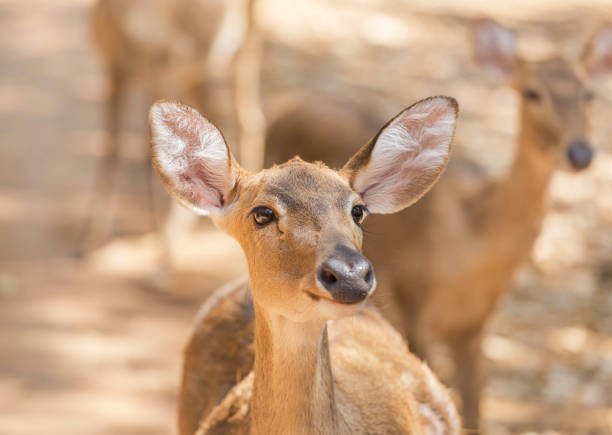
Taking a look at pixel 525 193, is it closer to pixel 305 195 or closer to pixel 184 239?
pixel 305 195

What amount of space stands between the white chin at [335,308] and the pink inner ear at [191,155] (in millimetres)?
640

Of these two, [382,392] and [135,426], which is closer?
[382,392]

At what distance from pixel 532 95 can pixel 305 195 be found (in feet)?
8.50

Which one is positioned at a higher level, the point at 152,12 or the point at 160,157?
the point at 160,157

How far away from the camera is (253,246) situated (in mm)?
2654

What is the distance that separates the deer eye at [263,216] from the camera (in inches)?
103

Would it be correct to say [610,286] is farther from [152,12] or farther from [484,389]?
[152,12]

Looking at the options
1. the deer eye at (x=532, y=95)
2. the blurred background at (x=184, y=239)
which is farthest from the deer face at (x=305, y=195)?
the blurred background at (x=184, y=239)

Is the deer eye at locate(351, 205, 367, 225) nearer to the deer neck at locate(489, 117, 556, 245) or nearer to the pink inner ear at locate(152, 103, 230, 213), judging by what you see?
the pink inner ear at locate(152, 103, 230, 213)

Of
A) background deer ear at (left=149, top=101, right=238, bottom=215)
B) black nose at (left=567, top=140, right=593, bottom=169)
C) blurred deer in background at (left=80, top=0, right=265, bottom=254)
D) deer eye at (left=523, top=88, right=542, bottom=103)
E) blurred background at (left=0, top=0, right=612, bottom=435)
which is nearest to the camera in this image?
background deer ear at (left=149, top=101, right=238, bottom=215)

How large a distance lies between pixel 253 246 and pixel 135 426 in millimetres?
2896

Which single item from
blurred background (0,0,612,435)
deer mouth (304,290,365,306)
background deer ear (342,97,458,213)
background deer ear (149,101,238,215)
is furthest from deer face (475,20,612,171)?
deer mouth (304,290,365,306)

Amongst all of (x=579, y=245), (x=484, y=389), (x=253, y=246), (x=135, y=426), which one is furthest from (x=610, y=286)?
(x=253, y=246)

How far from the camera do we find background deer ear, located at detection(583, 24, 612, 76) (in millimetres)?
4883
